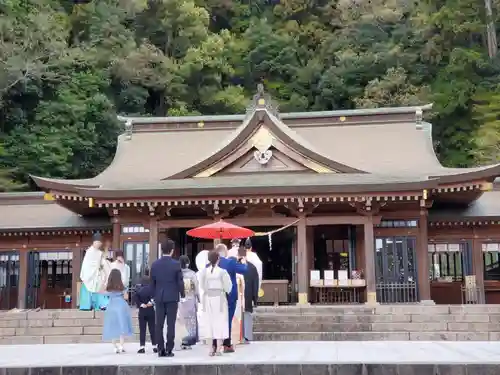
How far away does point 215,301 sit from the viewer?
33.3 feet

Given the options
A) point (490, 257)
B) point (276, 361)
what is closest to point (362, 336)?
point (276, 361)

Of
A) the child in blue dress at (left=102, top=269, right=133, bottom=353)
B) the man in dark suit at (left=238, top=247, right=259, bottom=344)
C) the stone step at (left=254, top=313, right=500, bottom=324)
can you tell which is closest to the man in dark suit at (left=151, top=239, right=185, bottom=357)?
the child in blue dress at (left=102, top=269, right=133, bottom=353)

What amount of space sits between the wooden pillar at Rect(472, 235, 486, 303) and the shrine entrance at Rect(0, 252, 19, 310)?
1513cm

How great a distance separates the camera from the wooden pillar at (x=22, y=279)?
21312 millimetres

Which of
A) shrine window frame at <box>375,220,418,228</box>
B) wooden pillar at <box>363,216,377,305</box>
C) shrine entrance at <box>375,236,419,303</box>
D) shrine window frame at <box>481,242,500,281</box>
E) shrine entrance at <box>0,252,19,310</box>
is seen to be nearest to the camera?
wooden pillar at <box>363,216,377,305</box>

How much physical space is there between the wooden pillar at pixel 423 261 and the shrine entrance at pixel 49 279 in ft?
37.7

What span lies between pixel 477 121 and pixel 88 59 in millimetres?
22892

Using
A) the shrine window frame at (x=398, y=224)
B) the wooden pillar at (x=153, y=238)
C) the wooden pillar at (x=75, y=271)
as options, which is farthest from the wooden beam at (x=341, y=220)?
the wooden pillar at (x=75, y=271)

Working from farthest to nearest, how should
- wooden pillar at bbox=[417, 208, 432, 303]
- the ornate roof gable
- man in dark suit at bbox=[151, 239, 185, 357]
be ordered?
1. the ornate roof gable
2. wooden pillar at bbox=[417, 208, 432, 303]
3. man in dark suit at bbox=[151, 239, 185, 357]

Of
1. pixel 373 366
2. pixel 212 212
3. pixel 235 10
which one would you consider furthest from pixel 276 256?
pixel 235 10

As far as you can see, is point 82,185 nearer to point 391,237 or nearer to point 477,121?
point 391,237

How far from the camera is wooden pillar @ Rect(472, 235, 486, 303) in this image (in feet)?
65.3

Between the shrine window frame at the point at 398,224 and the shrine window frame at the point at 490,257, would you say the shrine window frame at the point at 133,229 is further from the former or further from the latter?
the shrine window frame at the point at 490,257

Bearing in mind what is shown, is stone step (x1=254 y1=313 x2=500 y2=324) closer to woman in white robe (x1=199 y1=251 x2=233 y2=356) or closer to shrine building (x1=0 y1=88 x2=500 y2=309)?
shrine building (x1=0 y1=88 x2=500 y2=309)
